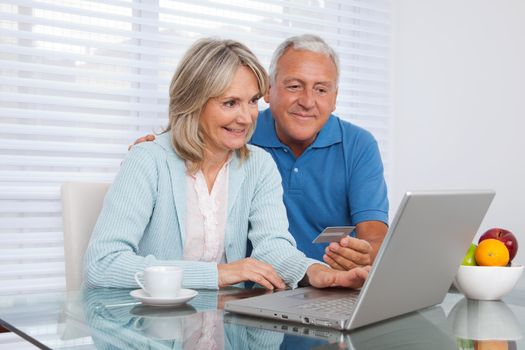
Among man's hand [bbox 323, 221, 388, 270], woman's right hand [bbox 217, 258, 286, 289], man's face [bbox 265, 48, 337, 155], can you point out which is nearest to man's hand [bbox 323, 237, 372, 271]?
man's hand [bbox 323, 221, 388, 270]

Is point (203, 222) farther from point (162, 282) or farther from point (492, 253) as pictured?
point (492, 253)

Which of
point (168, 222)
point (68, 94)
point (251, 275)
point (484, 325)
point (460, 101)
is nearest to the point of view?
point (484, 325)

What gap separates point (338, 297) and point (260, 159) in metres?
0.75

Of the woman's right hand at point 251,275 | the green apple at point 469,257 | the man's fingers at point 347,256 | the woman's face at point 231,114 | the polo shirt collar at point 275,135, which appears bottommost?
the woman's right hand at point 251,275

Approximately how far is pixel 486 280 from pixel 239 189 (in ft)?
2.41

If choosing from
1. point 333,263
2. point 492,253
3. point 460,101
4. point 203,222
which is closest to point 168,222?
point 203,222

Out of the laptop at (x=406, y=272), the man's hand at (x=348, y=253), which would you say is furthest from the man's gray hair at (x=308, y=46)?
the laptop at (x=406, y=272)

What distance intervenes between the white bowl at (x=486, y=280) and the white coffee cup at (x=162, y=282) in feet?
1.93

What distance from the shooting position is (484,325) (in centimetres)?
128

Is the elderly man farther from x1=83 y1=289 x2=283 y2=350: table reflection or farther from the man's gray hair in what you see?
x1=83 y1=289 x2=283 y2=350: table reflection

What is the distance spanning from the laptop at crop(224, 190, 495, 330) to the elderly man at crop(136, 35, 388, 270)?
108 centimetres

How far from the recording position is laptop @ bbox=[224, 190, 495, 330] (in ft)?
3.72

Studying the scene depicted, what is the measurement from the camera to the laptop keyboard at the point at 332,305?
126 cm

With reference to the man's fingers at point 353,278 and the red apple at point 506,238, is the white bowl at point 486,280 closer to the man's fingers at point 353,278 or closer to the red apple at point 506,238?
the red apple at point 506,238
